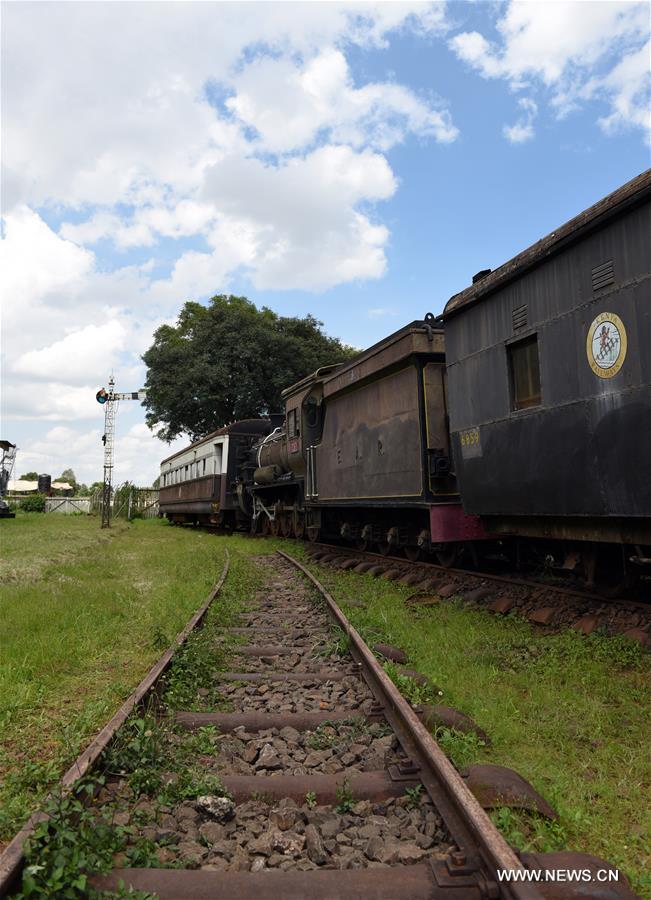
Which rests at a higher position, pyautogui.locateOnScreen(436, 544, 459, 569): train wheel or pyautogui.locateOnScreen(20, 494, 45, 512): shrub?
pyautogui.locateOnScreen(20, 494, 45, 512): shrub

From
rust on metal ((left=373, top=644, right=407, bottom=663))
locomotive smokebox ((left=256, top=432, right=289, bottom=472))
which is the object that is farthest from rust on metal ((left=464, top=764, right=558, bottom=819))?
locomotive smokebox ((left=256, top=432, right=289, bottom=472))

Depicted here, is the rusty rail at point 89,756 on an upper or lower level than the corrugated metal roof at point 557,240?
lower

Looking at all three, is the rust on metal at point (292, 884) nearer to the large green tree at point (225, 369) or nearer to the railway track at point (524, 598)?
the railway track at point (524, 598)

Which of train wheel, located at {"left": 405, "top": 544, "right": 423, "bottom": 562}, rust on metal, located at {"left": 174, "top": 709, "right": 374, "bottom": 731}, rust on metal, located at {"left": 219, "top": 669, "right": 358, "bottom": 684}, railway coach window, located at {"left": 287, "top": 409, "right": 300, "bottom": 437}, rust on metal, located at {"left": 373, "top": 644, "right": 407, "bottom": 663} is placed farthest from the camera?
railway coach window, located at {"left": 287, "top": 409, "right": 300, "bottom": 437}

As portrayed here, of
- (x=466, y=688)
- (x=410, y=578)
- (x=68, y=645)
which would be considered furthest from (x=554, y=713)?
(x=410, y=578)

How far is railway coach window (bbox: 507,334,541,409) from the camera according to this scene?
5.74 meters

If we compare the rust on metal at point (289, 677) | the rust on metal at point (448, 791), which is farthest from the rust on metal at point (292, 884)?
the rust on metal at point (289, 677)

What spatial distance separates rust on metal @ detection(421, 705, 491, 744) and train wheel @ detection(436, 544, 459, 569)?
16.0 ft

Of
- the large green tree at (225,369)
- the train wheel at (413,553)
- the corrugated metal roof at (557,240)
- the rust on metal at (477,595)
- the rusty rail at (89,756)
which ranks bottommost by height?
the rusty rail at (89,756)

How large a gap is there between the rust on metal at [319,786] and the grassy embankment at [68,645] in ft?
2.73

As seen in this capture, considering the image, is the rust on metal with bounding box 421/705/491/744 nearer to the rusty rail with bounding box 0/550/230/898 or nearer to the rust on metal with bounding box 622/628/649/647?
the rusty rail with bounding box 0/550/230/898

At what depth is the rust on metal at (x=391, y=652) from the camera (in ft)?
15.2

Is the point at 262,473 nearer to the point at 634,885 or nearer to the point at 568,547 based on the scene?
the point at 568,547

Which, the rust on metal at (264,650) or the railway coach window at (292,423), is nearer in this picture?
the rust on metal at (264,650)
